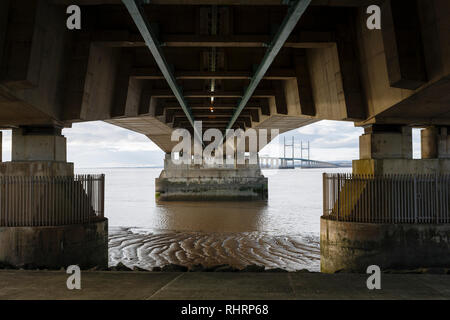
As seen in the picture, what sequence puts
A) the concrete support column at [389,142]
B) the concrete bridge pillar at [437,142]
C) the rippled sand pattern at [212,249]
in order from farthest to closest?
1. the rippled sand pattern at [212,249]
2. the concrete bridge pillar at [437,142]
3. the concrete support column at [389,142]

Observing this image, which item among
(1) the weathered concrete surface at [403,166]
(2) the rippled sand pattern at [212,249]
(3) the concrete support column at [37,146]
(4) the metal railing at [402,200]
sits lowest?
(2) the rippled sand pattern at [212,249]

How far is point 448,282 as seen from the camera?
7.38 meters

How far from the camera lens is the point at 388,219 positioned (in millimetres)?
12133

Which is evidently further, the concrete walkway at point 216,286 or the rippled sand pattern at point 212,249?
the rippled sand pattern at point 212,249

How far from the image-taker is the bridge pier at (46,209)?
11641 mm

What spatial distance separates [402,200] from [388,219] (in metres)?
0.72

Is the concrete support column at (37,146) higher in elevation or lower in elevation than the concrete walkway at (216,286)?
higher

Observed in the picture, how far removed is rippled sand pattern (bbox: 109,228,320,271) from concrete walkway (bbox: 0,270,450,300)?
21.5 feet

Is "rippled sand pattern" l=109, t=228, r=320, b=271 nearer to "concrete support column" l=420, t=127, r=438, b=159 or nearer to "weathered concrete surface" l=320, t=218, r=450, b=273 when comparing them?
"weathered concrete surface" l=320, t=218, r=450, b=273

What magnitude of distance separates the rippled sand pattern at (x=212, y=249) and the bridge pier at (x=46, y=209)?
2.49 m

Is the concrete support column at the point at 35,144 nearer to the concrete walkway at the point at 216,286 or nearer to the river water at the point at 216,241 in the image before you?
the river water at the point at 216,241

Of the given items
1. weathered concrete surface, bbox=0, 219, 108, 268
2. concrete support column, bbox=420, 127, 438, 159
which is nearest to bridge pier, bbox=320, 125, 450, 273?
concrete support column, bbox=420, 127, 438, 159

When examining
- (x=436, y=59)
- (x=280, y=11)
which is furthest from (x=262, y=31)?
(x=436, y=59)

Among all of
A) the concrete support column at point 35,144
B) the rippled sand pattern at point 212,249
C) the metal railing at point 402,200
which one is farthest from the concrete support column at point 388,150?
the concrete support column at point 35,144
